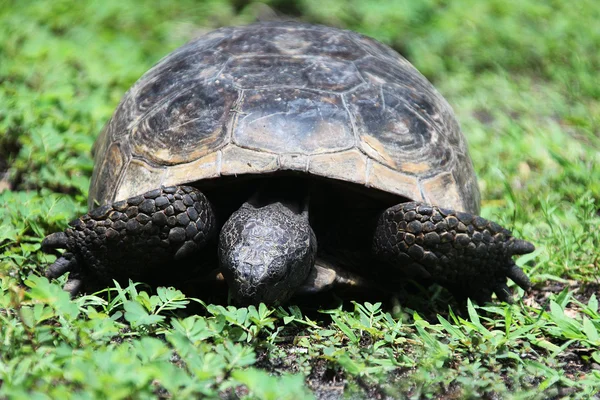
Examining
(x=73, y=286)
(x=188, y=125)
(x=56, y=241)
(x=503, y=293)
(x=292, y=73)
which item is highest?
(x=292, y=73)

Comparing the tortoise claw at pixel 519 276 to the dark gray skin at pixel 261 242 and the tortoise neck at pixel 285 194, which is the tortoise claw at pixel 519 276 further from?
the tortoise neck at pixel 285 194

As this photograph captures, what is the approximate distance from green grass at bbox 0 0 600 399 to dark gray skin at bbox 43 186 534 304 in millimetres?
186

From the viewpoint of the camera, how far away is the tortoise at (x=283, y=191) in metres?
3.13

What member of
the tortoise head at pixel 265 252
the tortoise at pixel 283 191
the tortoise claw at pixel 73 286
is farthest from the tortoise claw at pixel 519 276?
the tortoise claw at pixel 73 286

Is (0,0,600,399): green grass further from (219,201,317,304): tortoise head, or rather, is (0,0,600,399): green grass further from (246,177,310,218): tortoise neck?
(246,177,310,218): tortoise neck

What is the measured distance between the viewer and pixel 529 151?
548 centimetres

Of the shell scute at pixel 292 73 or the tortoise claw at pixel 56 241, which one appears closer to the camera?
the tortoise claw at pixel 56 241

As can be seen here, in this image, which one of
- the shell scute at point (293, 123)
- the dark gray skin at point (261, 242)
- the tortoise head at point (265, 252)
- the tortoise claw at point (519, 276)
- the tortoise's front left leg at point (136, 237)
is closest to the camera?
the tortoise head at point (265, 252)

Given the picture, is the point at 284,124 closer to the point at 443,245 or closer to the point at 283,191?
the point at 283,191

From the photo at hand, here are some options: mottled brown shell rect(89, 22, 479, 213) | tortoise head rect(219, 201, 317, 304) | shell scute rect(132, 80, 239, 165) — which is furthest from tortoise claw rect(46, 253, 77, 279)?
tortoise head rect(219, 201, 317, 304)

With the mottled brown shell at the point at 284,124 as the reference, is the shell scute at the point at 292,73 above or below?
above

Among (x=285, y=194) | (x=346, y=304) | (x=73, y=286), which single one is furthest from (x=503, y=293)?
(x=73, y=286)

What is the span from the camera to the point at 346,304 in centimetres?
349

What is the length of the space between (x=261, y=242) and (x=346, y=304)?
2.35 feet
